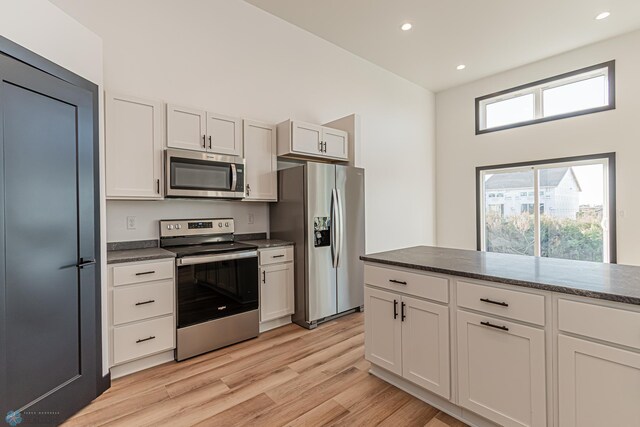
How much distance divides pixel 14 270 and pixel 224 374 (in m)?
1.48

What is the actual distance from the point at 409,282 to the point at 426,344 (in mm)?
387

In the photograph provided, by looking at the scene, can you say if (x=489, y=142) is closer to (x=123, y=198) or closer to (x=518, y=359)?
(x=518, y=359)

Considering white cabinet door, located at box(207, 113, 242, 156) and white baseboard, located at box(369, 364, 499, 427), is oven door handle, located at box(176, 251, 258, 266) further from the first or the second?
white baseboard, located at box(369, 364, 499, 427)

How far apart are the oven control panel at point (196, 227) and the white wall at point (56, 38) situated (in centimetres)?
66

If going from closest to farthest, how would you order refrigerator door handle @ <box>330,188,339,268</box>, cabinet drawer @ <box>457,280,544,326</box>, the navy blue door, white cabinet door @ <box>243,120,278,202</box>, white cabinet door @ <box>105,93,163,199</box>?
cabinet drawer @ <box>457,280,544,326</box>
the navy blue door
white cabinet door @ <box>105,93,163,199</box>
white cabinet door @ <box>243,120,278,202</box>
refrigerator door handle @ <box>330,188,339,268</box>

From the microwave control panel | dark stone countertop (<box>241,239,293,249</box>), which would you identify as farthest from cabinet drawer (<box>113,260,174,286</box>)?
the microwave control panel

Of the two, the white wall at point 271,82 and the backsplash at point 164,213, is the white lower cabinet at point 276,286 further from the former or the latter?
the white wall at point 271,82

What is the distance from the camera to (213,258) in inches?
104

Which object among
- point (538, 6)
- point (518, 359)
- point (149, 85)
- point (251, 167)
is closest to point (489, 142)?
point (538, 6)

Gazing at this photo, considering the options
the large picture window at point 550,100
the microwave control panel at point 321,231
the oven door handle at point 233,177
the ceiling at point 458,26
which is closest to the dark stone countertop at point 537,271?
the microwave control panel at point 321,231

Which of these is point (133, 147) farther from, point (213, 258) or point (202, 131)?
point (213, 258)

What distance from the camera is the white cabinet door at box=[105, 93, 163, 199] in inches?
94.3

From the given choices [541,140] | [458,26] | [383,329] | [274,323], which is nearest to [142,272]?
[274,323]

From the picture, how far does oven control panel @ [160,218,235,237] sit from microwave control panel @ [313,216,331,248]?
2.94 feet
